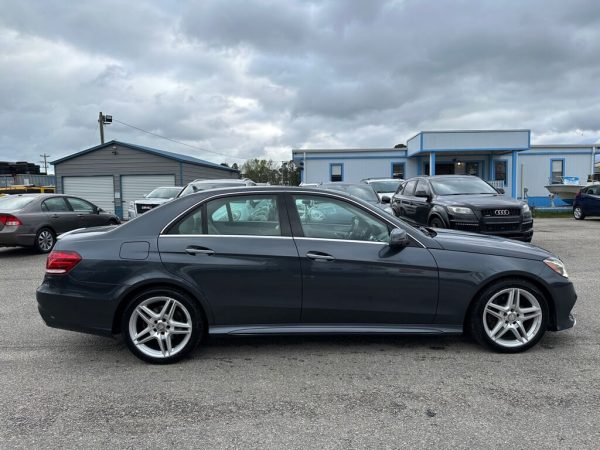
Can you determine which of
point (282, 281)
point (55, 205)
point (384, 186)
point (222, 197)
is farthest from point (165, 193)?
point (282, 281)

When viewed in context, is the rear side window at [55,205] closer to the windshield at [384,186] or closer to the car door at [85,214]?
the car door at [85,214]

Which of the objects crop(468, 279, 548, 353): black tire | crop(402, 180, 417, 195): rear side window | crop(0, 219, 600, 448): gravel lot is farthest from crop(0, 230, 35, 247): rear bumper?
crop(468, 279, 548, 353): black tire

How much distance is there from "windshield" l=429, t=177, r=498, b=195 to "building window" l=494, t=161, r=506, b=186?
19063 millimetres

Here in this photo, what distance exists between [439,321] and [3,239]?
9557 mm

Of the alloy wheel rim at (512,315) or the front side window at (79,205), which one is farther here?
the front side window at (79,205)

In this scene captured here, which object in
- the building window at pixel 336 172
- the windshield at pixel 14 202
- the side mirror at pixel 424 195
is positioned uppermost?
the building window at pixel 336 172

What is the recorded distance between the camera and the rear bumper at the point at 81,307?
3.84 meters

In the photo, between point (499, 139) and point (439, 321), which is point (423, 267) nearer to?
point (439, 321)

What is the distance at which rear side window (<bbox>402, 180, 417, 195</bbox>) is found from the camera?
37.3ft

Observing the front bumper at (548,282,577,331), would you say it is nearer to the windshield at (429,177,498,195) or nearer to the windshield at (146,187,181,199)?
the windshield at (429,177,498,195)

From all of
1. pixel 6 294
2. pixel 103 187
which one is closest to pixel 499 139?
pixel 103 187

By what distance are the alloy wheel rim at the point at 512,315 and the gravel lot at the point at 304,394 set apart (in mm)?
158

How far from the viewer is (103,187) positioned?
26.7 m

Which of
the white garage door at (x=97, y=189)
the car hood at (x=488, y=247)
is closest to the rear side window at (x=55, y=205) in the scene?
the car hood at (x=488, y=247)
